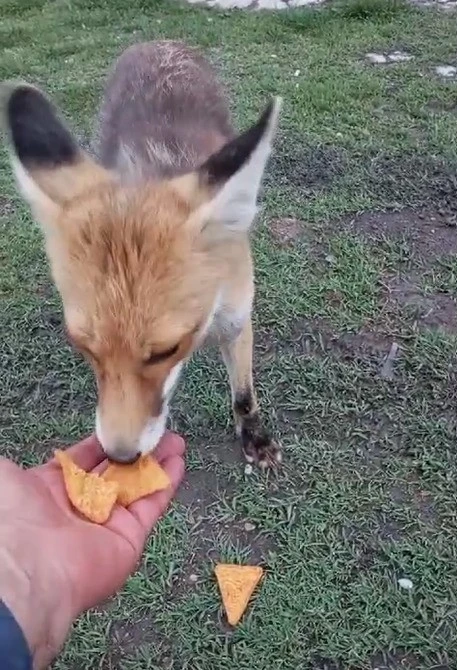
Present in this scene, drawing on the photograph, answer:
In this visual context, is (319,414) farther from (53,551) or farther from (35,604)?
(35,604)

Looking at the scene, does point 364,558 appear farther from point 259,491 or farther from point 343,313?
point 343,313

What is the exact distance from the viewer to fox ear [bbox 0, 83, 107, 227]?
329cm

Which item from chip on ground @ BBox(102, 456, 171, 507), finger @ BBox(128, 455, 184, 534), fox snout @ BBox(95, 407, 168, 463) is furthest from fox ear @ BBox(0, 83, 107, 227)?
finger @ BBox(128, 455, 184, 534)

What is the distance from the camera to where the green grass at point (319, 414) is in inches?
153

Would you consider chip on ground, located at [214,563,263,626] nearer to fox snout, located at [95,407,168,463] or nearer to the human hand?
the human hand

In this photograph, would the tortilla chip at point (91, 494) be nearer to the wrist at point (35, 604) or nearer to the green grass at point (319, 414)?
the wrist at point (35, 604)

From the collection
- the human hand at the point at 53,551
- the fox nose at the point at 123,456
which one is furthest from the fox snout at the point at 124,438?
the human hand at the point at 53,551

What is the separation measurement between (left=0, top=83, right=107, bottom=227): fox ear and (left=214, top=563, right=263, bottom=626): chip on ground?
1.83m

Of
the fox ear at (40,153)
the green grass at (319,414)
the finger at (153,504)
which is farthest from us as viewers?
the green grass at (319,414)

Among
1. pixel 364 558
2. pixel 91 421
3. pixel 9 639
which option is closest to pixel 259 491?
pixel 364 558

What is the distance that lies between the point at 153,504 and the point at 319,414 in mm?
1768

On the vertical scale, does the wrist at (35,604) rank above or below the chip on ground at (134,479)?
above

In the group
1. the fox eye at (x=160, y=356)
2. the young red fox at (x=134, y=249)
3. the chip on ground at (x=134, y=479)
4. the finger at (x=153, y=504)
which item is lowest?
the finger at (x=153, y=504)

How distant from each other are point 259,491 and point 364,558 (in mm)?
637
